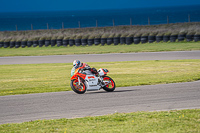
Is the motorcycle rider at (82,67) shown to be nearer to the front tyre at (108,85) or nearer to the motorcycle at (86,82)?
the motorcycle at (86,82)

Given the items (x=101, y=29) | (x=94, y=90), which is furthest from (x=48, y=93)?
(x=101, y=29)

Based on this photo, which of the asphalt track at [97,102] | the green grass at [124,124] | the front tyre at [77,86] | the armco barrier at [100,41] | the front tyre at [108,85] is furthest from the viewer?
the armco barrier at [100,41]

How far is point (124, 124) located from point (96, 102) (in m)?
2.83

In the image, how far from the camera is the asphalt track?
877 centimetres

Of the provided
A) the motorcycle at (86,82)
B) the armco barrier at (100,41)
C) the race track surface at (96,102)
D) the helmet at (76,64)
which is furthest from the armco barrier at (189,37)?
the helmet at (76,64)

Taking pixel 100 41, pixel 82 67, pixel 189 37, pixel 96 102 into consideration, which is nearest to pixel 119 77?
pixel 82 67

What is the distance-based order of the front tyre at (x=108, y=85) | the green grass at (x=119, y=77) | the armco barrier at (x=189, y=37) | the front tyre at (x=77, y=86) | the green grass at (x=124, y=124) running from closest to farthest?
the green grass at (x=124, y=124)
the front tyre at (x=77, y=86)
the front tyre at (x=108, y=85)
the green grass at (x=119, y=77)
the armco barrier at (x=189, y=37)

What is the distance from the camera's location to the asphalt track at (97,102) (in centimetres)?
877

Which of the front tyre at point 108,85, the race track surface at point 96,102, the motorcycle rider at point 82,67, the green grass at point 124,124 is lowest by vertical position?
the green grass at point 124,124

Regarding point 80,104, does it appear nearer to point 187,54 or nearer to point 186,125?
point 186,125

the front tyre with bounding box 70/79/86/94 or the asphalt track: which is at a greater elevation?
the front tyre with bounding box 70/79/86/94

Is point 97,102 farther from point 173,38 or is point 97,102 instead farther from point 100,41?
point 100,41

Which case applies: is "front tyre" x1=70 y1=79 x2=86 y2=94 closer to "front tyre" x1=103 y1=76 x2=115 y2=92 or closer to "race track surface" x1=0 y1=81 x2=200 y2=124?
"race track surface" x1=0 y1=81 x2=200 y2=124

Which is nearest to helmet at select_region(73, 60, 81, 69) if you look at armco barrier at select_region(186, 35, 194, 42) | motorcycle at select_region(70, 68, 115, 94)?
→ motorcycle at select_region(70, 68, 115, 94)
